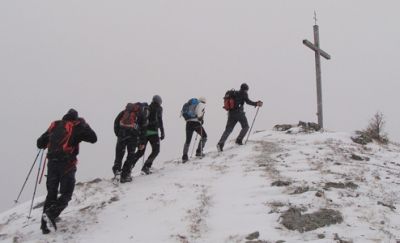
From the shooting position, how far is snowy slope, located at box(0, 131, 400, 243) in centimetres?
878

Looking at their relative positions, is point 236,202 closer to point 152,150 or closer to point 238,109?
point 152,150

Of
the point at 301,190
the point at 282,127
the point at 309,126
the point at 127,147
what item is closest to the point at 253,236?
the point at 301,190

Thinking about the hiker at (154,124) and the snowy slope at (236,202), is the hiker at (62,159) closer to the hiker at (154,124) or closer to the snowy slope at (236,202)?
the snowy slope at (236,202)

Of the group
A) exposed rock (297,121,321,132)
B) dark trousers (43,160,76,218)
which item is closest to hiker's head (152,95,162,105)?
dark trousers (43,160,76,218)

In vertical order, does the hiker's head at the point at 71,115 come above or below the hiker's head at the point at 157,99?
above

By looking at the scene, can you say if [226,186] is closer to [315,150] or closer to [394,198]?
[394,198]

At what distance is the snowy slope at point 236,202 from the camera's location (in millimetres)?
8781

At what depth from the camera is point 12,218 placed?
12602mm

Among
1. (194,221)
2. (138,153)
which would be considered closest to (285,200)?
(194,221)

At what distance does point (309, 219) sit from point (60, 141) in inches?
206

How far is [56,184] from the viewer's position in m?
10.3

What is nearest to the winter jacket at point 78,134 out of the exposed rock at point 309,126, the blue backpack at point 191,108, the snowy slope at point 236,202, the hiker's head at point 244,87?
the snowy slope at point 236,202

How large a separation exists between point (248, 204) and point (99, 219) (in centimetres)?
326

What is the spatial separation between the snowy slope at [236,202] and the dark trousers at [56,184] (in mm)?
497
